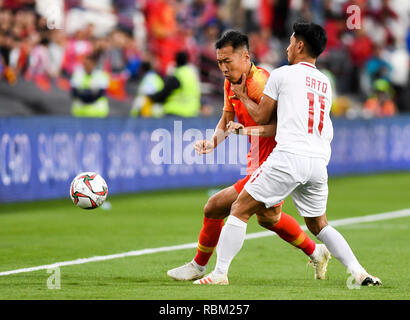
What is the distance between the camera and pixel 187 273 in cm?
883

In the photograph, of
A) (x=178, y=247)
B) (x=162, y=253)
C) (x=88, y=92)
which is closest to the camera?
(x=162, y=253)

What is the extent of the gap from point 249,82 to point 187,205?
8.16m

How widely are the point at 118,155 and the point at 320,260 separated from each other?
939 centimetres

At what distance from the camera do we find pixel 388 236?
12477mm

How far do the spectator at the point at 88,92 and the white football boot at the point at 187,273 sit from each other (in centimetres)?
1072

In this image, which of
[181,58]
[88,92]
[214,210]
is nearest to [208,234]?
[214,210]

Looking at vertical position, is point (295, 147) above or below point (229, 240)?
above

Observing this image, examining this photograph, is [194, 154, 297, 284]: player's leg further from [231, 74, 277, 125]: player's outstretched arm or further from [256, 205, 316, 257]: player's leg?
[256, 205, 316, 257]: player's leg

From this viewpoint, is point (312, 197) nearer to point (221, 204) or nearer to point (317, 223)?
point (317, 223)

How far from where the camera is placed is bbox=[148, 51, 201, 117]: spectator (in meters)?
18.6

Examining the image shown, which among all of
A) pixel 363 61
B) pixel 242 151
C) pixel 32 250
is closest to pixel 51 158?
pixel 242 151

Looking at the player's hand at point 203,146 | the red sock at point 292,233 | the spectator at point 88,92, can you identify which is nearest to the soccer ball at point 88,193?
the player's hand at point 203,146

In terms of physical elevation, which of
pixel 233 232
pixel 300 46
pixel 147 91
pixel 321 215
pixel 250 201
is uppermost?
pixel 147 91

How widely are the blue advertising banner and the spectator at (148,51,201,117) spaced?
0.76ft
